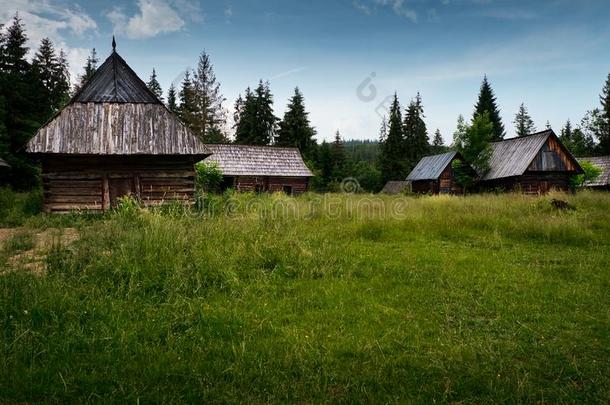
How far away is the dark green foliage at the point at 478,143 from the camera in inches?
1216

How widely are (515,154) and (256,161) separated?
20.1m

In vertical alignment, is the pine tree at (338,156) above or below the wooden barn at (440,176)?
above

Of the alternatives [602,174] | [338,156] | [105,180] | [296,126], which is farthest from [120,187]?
[338,156]

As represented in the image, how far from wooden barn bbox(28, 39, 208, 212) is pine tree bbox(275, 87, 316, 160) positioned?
110 ft

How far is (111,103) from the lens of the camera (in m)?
15.2

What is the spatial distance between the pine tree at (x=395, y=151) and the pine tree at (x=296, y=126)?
12.0 m

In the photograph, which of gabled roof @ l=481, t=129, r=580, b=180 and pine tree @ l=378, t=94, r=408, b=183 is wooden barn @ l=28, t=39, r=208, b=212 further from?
pine tree @ l=378, t=94, r=408, b=183

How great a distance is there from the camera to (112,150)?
540 inches

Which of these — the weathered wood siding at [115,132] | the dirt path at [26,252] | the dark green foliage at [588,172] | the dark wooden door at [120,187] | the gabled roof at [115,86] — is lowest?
the dirt path at [26,252]

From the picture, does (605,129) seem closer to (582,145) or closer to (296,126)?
(582,145)

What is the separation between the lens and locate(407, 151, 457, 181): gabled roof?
106 feet

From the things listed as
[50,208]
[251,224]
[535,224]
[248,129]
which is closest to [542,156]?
[535,224]

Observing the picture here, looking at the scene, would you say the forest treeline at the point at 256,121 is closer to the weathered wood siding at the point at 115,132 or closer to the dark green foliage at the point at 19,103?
the dark green foliage at the point at 19,103

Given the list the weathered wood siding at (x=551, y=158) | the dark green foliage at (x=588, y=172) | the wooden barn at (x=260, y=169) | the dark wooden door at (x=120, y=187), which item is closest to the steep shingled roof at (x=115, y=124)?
the dark wooden door at (x=120, y=187)
